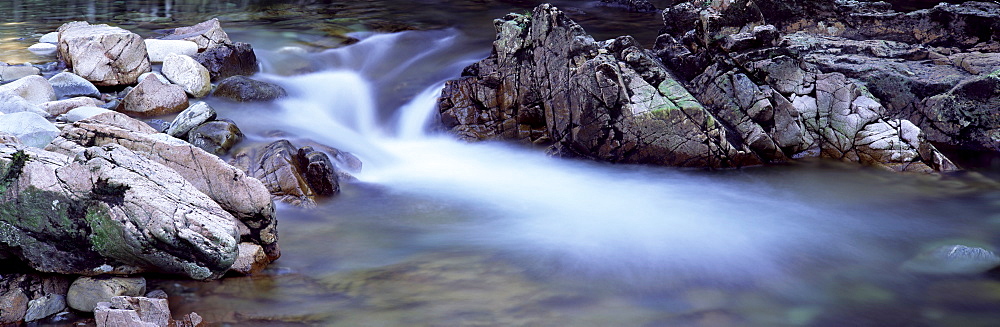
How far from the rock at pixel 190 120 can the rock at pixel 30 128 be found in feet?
5.78

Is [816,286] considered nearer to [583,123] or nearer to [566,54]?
[583,123]

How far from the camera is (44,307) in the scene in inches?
183

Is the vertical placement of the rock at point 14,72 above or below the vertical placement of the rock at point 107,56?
below

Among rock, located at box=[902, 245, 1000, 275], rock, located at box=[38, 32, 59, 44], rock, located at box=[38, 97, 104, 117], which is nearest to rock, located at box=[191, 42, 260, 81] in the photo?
rock, located at box=[38, 97, 104, 117]

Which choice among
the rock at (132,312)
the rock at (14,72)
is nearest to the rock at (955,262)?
the rock at (132,312)

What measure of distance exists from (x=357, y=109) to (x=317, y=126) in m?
1.17

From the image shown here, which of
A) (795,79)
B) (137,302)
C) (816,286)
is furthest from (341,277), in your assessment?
(795,79)

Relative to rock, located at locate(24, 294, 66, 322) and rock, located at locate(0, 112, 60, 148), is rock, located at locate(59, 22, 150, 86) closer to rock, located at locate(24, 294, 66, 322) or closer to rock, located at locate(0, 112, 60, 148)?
rock, located at locate(0, 112, 60, 148)

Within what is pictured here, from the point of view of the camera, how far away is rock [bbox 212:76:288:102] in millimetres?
10625

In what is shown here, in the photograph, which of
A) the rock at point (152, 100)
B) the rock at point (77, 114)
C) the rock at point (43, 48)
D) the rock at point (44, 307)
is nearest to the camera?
the rock at point (44, 307)

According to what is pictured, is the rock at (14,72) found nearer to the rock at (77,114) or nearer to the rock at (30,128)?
the rock at (77,114)

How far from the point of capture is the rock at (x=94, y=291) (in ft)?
15.4

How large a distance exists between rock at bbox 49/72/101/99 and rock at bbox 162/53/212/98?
3.56 feet

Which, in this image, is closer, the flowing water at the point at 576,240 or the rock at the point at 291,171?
the flowing water at the point at 576,240
